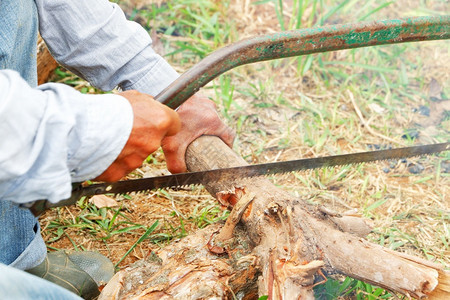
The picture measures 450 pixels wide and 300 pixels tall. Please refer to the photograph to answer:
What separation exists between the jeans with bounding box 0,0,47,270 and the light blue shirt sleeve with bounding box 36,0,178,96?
0.33 ft

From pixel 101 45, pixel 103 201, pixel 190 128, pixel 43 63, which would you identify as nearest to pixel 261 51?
pixel 190 128

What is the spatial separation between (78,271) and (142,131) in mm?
980

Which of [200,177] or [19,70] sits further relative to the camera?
[200,177]

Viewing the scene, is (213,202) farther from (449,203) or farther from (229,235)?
(449,203)

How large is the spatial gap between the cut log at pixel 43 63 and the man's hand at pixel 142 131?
171cm

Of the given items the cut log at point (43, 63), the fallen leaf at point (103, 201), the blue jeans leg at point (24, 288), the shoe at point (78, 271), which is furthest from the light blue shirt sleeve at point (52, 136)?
the cut log at point (43, 63)

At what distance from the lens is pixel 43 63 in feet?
11.4

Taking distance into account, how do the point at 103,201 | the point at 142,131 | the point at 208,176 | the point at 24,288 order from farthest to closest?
the point at 103,201 < the point at 208,176 < the point at 142,131 < the point at 24,288

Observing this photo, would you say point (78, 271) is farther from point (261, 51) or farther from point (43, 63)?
point (43, 63)

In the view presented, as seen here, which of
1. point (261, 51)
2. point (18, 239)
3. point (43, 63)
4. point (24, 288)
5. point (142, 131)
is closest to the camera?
point (24, 288)

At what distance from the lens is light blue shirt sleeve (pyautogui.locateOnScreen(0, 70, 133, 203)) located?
1.53m

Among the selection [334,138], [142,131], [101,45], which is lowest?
[334,138]

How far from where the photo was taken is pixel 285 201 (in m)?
2.10

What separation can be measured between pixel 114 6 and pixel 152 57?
0.29m
